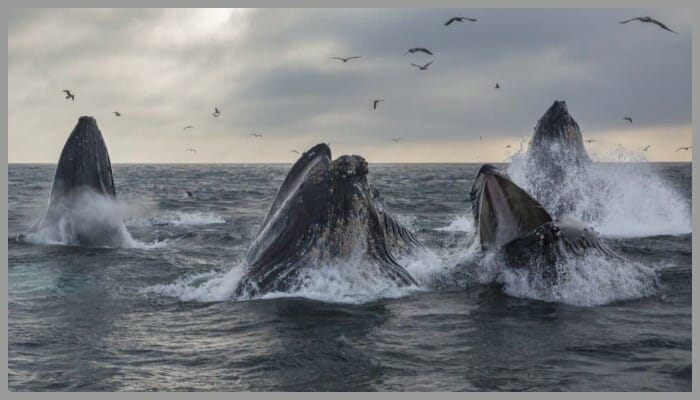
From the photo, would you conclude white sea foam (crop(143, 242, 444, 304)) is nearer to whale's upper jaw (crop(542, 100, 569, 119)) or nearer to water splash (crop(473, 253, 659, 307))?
water splash (crop(473, 253, 659, 307))

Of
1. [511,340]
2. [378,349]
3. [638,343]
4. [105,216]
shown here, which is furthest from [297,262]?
[105,216]

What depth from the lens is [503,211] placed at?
1047 centimetres

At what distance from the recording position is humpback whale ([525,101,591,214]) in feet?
54.5

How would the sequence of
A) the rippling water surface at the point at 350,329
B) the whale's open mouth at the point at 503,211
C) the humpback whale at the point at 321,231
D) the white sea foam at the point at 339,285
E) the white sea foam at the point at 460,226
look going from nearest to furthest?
the rippling water surface at the point at 350,329 → the humpback whale at the point at 321,231 → the white sea foam at the point at 339,285 → the whale's open mouth at the point at 503,211 → the white sea foam at the point at 460,226

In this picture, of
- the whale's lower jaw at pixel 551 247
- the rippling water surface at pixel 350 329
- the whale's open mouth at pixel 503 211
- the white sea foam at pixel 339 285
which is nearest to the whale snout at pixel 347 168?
the white sea foam at pixel 339 285

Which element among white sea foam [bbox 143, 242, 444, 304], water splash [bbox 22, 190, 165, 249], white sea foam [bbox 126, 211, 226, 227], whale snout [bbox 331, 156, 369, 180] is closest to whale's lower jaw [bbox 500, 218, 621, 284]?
white sea foam [bbox 143, 242, 444, 304]

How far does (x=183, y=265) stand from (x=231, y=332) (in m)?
5.82

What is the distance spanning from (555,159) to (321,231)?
867 centimetres

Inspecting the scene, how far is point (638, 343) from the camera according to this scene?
830 centimetres

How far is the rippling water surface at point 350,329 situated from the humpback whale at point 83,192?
3.15 ft

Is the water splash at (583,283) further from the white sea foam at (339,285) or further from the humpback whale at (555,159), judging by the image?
the humpback whale at (555,159)

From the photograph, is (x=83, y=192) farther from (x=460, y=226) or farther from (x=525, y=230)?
(x=460, y=226)

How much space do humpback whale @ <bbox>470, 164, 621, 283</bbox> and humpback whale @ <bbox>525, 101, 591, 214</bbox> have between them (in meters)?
6.07

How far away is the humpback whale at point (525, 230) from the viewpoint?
33.0 feet
